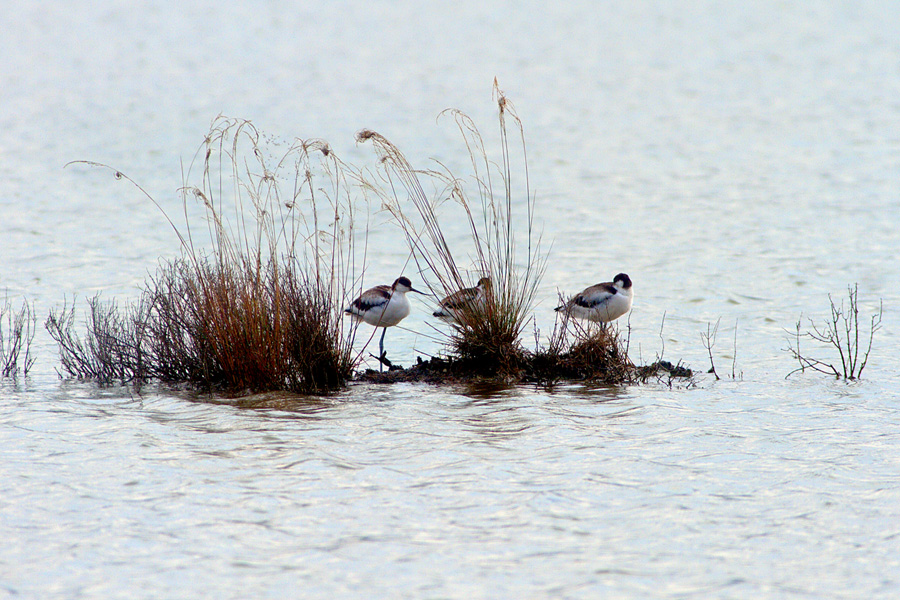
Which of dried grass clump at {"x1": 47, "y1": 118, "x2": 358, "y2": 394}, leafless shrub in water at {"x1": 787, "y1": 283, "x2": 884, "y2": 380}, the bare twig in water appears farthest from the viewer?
the bare twig in water

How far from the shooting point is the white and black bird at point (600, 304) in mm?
10062

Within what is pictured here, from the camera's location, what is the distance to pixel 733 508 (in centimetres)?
629

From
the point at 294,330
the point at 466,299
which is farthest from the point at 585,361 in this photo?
the point at 294,330

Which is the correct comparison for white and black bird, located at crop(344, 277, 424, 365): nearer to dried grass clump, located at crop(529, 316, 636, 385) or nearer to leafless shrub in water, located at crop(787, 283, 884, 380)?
dried grass clump, located at crop(529, 316, 636, 385)

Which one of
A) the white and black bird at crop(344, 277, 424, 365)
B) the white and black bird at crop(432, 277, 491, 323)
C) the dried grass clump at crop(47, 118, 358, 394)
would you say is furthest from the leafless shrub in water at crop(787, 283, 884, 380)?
the dried grass clump at crop(47, 118, 358, 394)

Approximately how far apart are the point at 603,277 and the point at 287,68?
93.3ft

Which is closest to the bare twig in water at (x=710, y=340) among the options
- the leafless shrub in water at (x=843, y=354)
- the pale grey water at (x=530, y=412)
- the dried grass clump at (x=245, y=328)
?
the pale grey water at (x=530, y=412)

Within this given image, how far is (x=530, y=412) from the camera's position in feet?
27.7

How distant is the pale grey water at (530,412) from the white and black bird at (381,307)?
992 mm

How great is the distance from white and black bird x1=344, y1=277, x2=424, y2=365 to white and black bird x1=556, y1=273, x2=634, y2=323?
5.09 ft

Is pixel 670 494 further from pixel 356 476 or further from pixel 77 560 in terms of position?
pixel 77 560

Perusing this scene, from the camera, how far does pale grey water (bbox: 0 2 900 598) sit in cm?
557

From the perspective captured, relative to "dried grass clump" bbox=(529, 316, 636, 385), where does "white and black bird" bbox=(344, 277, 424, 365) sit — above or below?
above

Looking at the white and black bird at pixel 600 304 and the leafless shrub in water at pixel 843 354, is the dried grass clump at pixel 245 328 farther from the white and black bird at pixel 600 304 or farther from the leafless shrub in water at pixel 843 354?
the leafless shrub in water at pixel 843 354
